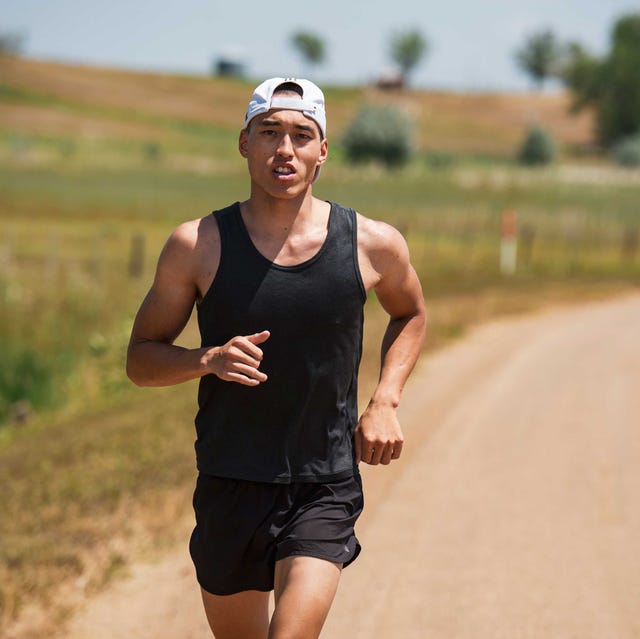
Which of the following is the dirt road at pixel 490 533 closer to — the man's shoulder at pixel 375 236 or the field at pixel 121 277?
the field at pixel 121 277

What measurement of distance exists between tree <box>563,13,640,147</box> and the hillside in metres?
5.04

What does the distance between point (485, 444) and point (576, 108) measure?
116986 mm

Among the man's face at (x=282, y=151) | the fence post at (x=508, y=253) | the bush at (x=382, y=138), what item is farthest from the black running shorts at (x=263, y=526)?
the bush at (x=382, y=138)

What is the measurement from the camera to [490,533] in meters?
7.05

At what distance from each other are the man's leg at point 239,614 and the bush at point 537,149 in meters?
93.6

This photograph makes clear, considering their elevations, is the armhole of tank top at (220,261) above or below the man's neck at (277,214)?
below

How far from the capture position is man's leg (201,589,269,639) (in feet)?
12.1

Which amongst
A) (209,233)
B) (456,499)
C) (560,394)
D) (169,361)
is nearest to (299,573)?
(169,361)

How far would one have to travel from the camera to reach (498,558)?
6566 millimetres

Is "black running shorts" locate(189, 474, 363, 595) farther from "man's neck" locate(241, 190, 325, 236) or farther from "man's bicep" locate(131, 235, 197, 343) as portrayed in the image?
"man's neck" locate(241, 190, 325, 236)

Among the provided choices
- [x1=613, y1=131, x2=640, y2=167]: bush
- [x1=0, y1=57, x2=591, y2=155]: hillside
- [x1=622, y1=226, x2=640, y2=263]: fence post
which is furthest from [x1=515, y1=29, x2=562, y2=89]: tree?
[x1=622, y1=226, x2=640, y2=263]: fence post

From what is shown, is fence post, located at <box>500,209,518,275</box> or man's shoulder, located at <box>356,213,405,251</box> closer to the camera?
man's shoulder, located at <box>356,213,405,251</box>

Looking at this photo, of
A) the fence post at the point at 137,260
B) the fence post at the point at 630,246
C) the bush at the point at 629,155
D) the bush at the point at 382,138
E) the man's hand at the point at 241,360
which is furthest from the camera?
→ the bush at the point at 629,155

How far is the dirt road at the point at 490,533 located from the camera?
5680 mm
